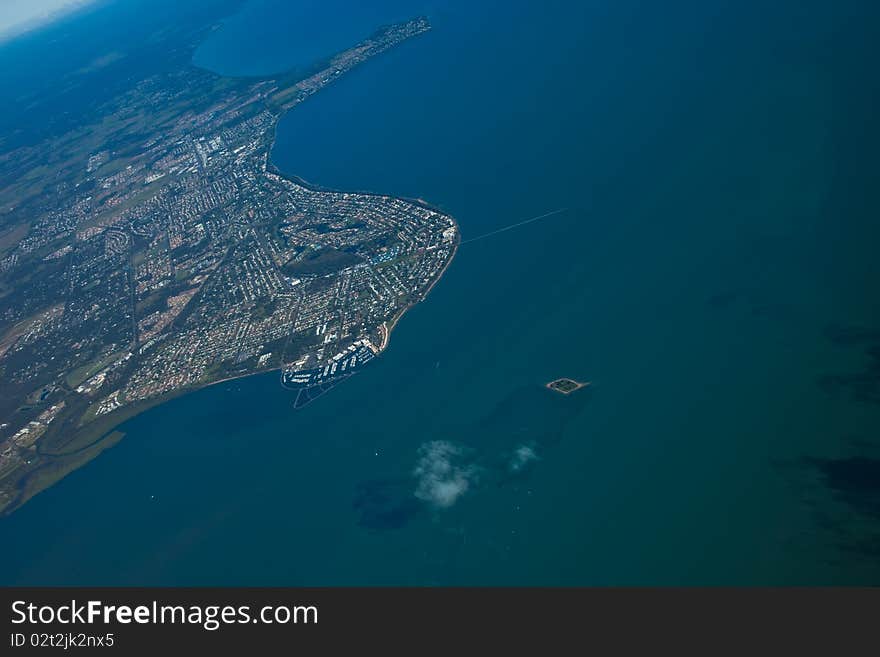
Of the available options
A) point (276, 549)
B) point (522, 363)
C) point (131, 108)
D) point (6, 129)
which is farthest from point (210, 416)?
point (6, 129)

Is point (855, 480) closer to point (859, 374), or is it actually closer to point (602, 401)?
point (859, 374)

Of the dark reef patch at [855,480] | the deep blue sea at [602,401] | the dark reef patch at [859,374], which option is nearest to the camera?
the dark reef patch at [855,480]

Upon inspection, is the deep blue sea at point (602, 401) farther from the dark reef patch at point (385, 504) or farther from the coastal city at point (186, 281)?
the coastal city at point (186, 281)

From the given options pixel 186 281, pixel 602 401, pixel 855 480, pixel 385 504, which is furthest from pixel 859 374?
pixel 186 281

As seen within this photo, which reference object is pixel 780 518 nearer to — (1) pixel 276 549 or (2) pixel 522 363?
(2) pixel 522 363

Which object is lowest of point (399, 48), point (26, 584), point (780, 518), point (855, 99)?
point (780, 518)

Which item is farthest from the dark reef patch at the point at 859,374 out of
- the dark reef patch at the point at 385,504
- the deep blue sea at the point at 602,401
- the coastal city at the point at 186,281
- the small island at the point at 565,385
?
the coastal city at the point at 186,281
